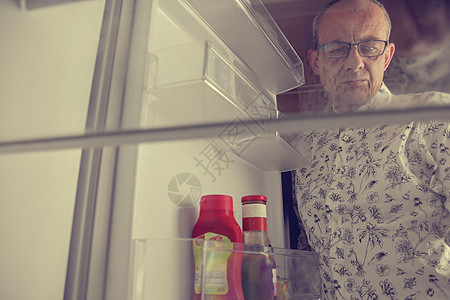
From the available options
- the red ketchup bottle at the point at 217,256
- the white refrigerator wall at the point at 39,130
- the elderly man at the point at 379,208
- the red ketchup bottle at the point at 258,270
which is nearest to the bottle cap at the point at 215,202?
the red ketchup bottle at the point at 217,256

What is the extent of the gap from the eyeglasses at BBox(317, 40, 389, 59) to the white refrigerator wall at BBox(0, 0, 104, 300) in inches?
17.8

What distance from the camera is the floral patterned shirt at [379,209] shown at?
98 cm

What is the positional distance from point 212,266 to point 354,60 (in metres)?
0.46

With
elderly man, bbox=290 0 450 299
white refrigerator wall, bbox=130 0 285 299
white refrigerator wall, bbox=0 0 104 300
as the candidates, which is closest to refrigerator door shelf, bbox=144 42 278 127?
white refrigerator wall, bbox=130 0 285 299

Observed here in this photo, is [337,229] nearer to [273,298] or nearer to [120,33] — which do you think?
[273,298]

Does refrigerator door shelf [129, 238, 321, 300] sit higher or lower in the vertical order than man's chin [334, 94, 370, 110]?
lower

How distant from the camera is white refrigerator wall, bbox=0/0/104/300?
0.55 m

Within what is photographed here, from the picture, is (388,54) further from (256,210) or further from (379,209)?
(379,209)

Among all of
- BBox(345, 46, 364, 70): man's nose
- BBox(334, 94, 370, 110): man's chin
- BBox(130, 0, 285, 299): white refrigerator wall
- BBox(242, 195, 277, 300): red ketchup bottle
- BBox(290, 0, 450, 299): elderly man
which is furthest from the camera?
BBox(290, 0, 450, 299): elderly man

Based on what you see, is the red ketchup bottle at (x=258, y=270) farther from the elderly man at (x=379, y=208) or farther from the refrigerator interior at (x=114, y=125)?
the elderly man at (x=379, y=208)

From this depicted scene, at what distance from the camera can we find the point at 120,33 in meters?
0.70

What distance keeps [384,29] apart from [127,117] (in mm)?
475

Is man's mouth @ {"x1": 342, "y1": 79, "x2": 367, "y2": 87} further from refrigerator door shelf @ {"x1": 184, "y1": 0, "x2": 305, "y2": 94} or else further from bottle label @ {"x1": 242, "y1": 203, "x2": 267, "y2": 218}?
bottle label @ {"x1": 242, "y1": 203, "x2": 267, "y2": 218}

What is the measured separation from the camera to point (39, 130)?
58 cm
